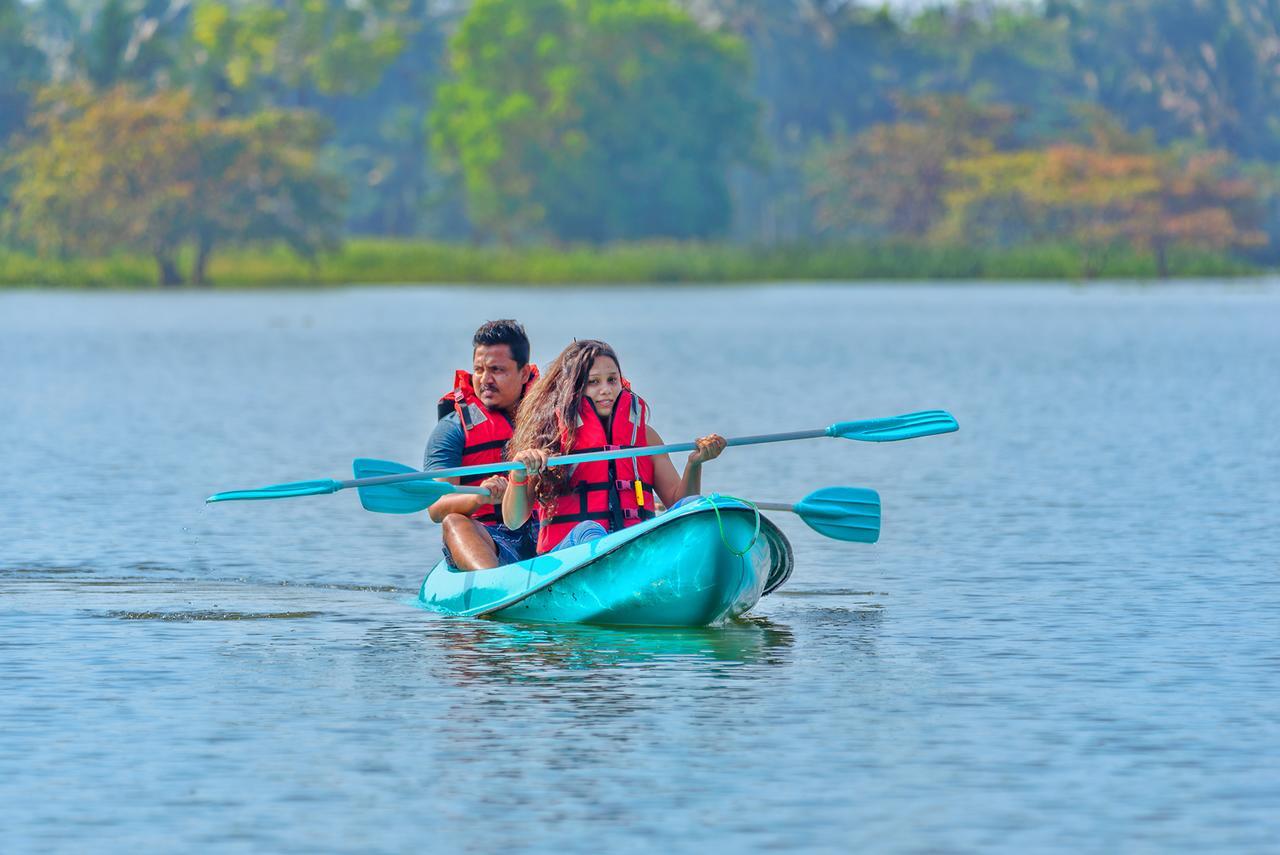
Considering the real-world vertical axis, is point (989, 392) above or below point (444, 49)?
below

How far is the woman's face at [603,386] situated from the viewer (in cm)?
1219

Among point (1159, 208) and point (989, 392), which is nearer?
point (989, 392)

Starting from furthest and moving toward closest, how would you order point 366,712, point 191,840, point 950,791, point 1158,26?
1. point 1158,26
2. point 366,712
3. point 950,791
4. point 191,840

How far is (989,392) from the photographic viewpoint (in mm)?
33531

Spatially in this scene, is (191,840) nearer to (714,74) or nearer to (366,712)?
(366,712)

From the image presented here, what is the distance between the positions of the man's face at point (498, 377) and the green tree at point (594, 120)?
81.7m

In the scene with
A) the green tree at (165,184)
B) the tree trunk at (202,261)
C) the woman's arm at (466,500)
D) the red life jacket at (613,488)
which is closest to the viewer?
the red life jacket at (613,488)

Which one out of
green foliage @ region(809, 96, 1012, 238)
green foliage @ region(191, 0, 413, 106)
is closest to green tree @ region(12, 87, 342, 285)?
green foliage @ region(191, 0, 413, 106)

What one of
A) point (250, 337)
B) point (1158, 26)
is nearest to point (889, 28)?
point (1158, 26)

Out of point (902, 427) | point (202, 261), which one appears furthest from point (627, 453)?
→ point (202, 261)

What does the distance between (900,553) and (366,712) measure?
20.9ft

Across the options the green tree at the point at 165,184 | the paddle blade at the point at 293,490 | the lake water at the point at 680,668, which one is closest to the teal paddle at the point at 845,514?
the lake water at the point at 680,668

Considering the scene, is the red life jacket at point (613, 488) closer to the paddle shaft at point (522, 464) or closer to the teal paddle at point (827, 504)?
the paddle shaft at point (522, 464)

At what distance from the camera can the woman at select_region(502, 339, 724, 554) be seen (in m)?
12.1
